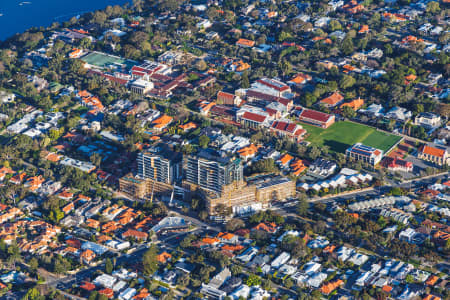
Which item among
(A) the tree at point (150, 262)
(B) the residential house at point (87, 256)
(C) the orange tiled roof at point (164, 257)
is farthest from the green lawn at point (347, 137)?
(B) the residential house at point (87, 256)

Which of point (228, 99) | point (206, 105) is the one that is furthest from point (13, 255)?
point (228, 99)

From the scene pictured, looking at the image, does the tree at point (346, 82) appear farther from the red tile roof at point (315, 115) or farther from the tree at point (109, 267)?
the tree at point (109, 267)

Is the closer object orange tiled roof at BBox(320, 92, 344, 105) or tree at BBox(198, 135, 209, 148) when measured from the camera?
tree at BBox(198, 135, 209, 148)

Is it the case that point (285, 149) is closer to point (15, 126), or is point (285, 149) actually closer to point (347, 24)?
point (15, 126)

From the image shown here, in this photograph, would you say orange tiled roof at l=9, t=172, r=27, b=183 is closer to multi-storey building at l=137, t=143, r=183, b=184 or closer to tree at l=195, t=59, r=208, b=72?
multi-storey building at l=137, t=143, r=183, b=184

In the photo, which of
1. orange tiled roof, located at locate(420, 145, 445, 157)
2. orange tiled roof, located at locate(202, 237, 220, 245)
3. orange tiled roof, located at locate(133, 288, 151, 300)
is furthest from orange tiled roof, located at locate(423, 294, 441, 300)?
orange tiled roof, located at locate(420, 145, 445, 157)

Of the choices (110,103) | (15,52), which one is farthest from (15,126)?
(15,52)
